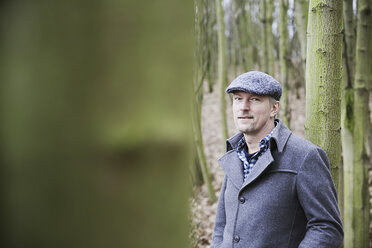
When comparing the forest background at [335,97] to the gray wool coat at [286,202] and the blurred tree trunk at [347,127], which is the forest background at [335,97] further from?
the gray wool coat at [286,202]

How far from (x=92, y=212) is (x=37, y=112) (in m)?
0.10

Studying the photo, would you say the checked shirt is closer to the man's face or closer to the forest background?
the man's face

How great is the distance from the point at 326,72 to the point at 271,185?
2.17 feet

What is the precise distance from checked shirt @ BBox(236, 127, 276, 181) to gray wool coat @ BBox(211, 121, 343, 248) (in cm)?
6

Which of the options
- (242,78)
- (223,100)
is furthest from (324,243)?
(223,100)

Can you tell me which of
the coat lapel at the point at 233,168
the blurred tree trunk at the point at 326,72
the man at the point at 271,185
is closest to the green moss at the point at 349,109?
the blurred tree trunk at the point at 326,72

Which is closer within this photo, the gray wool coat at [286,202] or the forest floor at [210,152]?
the gray wool coat at [286,202]

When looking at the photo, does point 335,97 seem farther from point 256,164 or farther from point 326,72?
point 256,164

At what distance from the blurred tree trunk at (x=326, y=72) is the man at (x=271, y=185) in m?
0.21

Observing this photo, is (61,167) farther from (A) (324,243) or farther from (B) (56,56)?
(A) (324,243)

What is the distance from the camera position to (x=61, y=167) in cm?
30

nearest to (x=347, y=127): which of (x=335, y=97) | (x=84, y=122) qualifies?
(x=335, y=97)

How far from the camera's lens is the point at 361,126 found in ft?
11.0

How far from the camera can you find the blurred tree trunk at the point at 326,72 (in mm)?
1789
